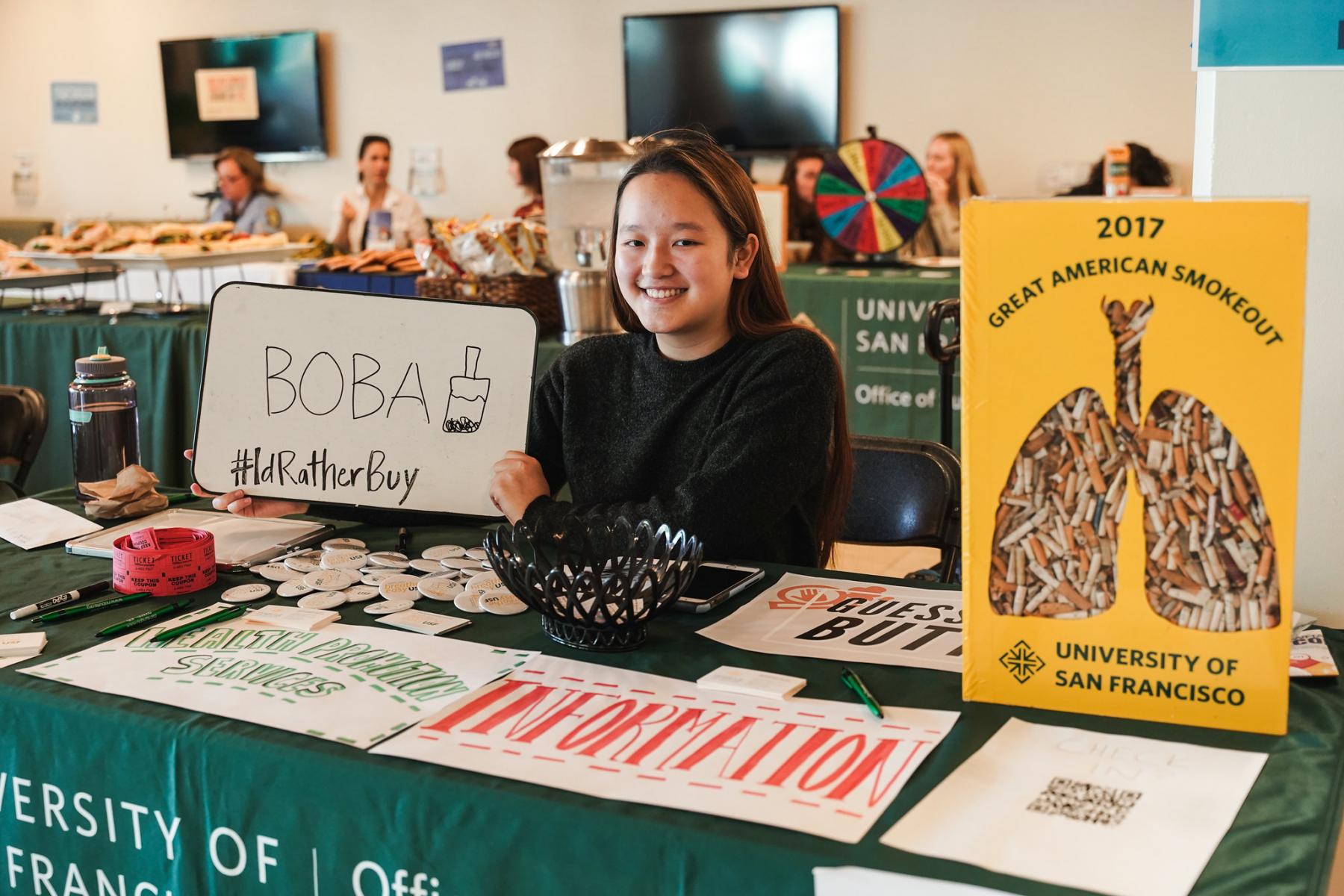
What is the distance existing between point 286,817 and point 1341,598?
95 centimetres

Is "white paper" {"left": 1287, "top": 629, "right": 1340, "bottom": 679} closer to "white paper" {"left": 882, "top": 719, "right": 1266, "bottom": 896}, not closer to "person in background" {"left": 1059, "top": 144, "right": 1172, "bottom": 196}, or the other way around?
"white paper" {"left": 882, "top": 719, "right": 1266, "bottom": 896}

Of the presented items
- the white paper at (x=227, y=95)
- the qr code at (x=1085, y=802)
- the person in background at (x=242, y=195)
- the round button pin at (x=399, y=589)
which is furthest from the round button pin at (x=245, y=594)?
the white paper at (x=227, y=95)

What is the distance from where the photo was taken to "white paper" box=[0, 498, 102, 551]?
150 centimetres

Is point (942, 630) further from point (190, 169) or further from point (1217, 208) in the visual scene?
point (190, 169)

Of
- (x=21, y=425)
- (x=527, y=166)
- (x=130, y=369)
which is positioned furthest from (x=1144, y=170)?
(x=21, y=425)

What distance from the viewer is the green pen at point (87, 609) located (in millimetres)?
1196

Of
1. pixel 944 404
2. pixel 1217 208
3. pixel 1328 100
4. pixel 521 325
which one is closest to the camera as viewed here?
pixel 1217 208

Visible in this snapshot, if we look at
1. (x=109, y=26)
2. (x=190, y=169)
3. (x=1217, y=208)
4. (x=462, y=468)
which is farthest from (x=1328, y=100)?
(x=109, y=26)

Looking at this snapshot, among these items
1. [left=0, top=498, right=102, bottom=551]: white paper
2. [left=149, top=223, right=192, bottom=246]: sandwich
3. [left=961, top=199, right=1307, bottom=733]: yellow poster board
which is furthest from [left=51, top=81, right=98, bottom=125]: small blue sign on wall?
[left=961, top=199, right=1307, bottom=733]: yellow poster board

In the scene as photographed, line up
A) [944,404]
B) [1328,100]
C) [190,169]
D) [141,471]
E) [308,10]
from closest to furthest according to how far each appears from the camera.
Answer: [1328,100] < [141,471] < [944,404] < [308,10] < [190,169]

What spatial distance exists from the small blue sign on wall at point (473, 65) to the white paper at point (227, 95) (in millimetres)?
1401

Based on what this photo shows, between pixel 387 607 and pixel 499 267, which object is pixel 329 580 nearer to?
pixel 387 607

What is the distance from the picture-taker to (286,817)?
0.91 meters

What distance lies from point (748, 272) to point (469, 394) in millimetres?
381
